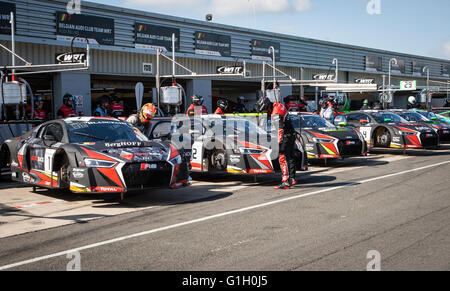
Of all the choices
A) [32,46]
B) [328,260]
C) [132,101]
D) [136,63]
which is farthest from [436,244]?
[132,101]

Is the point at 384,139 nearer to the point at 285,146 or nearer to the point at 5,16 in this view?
the point at 285,146

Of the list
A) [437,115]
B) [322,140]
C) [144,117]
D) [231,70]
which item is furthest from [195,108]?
[437,115]

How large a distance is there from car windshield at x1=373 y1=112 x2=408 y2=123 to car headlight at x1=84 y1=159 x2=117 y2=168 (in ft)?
35.6

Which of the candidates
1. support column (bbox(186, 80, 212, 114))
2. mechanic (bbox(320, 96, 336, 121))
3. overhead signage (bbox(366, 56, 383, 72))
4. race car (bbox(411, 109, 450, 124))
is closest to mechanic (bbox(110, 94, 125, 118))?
support column (bbox(186, 80, 212, 114))

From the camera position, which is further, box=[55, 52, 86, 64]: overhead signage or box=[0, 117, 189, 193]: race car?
box=[55, 52, 86, 64]: overhead signage

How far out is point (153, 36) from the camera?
2186cm

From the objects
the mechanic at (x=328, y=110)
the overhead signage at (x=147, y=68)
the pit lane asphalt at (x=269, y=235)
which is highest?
the overhead signage at (x=147, y=68)

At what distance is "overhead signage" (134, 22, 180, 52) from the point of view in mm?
21297

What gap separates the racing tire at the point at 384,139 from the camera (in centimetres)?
1561

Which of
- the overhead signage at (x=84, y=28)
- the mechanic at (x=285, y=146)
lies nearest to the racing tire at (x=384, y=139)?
the mechanic at (x=285, y=146)

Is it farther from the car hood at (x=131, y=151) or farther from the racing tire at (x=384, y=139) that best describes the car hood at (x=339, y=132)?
the car hood at (x=131, y=151)

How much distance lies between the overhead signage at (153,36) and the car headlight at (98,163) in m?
13.9

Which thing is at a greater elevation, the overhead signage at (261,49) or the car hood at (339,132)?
the overhead signage at (261,49)

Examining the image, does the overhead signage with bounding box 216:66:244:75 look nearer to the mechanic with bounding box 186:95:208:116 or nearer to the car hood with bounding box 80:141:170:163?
the mechanic with bounding box 186:95:208:116
